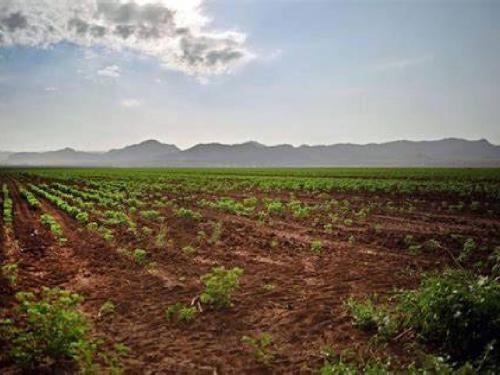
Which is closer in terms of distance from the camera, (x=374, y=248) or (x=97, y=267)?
(x=97, y=267)

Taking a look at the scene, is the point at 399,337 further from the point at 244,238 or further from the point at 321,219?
the point at 321,219

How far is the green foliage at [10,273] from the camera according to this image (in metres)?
7.60

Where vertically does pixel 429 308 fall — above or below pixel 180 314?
above

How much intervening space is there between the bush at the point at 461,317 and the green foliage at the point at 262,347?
1807 millimetres

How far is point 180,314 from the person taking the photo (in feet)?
21.1

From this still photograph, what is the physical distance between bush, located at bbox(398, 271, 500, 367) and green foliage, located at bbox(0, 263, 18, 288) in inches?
270

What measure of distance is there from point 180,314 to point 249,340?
1394 millimetres

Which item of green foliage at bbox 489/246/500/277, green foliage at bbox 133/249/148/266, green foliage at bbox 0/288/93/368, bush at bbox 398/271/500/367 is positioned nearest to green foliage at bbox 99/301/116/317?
green foliage at bbox 0/288/93/368

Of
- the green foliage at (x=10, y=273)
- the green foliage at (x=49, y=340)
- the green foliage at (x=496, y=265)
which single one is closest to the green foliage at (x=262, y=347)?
the green foliage at (x=49, y=340)

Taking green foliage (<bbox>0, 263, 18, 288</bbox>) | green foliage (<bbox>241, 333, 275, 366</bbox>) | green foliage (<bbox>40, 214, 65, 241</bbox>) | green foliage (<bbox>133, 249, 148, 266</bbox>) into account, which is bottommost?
green foliage (<bbox>241, 333, 275, 366</bbox>)

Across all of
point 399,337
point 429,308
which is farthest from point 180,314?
point 429,308

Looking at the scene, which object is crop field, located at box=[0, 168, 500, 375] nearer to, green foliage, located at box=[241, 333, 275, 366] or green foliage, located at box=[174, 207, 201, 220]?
green foliage, located at box=[241, 333, 275, 366]

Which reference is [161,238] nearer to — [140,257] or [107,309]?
[140,257]

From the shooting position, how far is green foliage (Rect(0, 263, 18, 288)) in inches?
299
